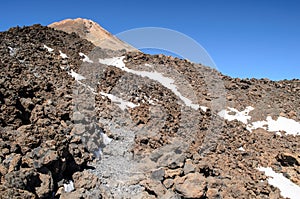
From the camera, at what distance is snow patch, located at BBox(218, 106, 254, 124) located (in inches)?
927

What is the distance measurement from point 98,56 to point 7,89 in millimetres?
16873

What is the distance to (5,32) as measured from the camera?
2288 centimetres

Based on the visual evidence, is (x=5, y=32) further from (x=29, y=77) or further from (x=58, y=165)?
(x=58, y=165)

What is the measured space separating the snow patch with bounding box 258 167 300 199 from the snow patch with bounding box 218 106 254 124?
23.7 ft

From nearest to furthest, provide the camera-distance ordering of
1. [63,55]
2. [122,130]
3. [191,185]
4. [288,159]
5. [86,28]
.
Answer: [191,185], [122,130], [288,159], [63,55], [86,28]

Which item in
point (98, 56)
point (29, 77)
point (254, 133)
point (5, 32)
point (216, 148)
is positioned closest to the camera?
point (29, 77)

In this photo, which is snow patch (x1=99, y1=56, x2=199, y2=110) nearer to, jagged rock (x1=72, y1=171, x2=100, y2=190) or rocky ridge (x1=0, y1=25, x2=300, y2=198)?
rocky ridge (x1=0, y1=25, x2=300, y2=198)

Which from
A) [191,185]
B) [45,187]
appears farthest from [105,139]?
[45,187]

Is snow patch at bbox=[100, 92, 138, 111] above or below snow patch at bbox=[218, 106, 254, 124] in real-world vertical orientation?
below

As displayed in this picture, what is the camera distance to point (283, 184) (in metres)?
15.4

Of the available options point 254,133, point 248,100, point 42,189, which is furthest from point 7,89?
point 248,100

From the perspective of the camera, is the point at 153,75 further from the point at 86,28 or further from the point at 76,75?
the point at 86,28

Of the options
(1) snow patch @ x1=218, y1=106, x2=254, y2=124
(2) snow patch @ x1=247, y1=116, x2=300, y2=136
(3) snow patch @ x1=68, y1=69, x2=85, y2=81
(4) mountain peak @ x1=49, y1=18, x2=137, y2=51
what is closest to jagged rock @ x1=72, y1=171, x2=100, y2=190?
(3) snow patch @ x1=68, y1=69, x2=85, y2=81

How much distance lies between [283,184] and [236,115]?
950 cm
